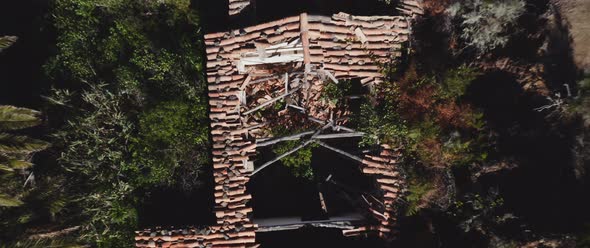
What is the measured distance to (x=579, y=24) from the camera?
352 inches

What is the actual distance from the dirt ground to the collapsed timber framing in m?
3.47

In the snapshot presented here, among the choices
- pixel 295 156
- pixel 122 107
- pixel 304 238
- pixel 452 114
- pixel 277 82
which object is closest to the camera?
pixel 452 114

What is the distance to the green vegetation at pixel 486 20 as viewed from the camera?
859cm

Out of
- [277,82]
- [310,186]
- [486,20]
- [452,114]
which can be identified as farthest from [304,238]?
[486,20]

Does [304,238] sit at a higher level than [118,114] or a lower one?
lower

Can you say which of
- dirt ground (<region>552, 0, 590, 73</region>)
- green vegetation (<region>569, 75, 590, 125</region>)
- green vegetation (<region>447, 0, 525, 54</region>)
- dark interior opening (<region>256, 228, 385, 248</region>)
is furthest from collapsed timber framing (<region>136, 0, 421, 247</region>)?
green vegetation (<region>569, 75, 590, 125</region>)

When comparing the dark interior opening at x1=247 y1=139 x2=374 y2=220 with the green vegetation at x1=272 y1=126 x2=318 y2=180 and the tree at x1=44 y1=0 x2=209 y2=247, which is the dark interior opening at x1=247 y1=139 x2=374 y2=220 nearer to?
the green vegetation at x1=272 y1=126 x2=318 y2=180

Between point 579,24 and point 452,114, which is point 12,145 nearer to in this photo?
point 452,114

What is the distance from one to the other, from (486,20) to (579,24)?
2.25 m

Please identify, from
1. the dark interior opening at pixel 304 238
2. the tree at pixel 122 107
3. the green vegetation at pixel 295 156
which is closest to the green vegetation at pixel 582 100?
the green vegetation at pixel 295 156

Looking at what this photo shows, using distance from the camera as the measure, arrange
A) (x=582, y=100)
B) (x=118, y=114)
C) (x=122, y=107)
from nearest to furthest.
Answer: (x=582, y=100) < (x=118, y=114) < (x=122, y=107)

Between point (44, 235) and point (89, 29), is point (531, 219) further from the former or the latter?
point (89, 29)

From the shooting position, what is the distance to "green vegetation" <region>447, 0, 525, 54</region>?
8586mm

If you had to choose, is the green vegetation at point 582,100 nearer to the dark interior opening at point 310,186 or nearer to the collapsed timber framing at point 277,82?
the collapsed timber framing at point 277,82
